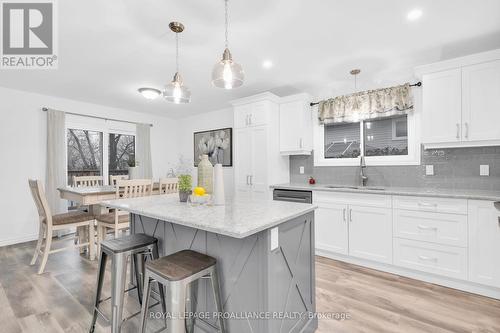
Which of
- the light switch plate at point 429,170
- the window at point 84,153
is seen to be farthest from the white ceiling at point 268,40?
the light switch plate at point 429,170

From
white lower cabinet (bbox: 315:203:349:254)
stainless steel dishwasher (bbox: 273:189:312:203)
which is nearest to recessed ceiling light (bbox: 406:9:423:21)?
white lower cabinet (bbox: 315:203:349:254)

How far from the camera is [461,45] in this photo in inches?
97.0

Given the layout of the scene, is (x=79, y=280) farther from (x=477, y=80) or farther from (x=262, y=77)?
(x=477, y=80)

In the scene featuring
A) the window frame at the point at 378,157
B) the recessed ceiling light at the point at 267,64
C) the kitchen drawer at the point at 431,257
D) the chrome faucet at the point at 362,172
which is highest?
the recessed ceiling light at the point at 267,64

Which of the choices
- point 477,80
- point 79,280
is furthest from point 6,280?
point 477,80

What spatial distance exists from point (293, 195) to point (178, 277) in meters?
2.40

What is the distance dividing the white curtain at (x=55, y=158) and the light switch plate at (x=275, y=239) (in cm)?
431

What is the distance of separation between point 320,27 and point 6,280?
4.16 metres

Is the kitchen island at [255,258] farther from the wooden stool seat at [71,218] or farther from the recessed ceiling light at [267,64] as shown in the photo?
the recessed ceiling light at [267,64]

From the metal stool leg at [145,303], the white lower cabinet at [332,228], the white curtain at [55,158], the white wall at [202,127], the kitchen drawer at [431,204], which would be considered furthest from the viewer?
Answer: the white wall at [202,127]

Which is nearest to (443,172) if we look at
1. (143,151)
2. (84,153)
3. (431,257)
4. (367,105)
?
(431,257)

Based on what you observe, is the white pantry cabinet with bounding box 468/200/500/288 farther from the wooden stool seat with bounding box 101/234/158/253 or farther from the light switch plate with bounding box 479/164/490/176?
the wooden stool seat with bounding box 101/234/158/253

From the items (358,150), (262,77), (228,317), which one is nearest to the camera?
(228,317)

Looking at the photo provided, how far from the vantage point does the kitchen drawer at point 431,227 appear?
93.2 inches
